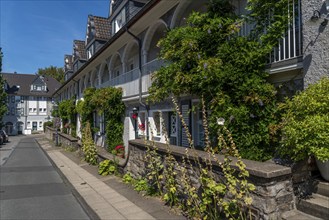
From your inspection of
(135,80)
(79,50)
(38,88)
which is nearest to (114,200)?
(135,80)

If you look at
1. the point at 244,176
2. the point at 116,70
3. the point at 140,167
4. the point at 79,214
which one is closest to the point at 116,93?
the point at 116,70

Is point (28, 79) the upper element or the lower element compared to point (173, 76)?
upper

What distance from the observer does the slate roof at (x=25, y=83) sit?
65.6 m

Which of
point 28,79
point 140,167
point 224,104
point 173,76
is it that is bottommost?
point 140,167

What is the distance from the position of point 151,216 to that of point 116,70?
50.5ft

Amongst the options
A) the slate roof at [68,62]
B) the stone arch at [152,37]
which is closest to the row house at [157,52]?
the stone arch at [152,37]

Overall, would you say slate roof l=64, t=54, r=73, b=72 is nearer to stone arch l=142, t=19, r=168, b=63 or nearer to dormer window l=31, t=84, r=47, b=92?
dormer window l=31, t=84, r=47, b=92

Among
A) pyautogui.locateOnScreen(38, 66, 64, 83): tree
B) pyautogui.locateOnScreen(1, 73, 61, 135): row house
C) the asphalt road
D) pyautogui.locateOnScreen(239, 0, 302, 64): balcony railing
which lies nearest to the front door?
pyautogui.locateOnScreen(1, 73, 61, 135): row house

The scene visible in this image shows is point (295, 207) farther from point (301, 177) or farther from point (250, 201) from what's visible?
point (250, 201)

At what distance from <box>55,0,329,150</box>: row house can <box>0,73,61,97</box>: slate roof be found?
153 ft

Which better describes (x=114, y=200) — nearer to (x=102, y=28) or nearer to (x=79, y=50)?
(x=102, y=28)

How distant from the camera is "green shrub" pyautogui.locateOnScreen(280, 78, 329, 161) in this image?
3.55 m

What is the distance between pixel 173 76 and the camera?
7.26 m

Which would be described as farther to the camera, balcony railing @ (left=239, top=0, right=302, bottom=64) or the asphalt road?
the asphalt road
